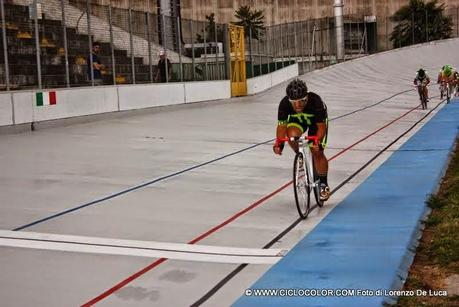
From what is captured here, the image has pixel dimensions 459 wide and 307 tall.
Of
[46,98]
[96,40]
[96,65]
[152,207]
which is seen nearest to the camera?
[152,207]

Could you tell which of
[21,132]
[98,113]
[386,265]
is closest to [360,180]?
[386,265]

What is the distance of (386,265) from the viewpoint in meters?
5.47

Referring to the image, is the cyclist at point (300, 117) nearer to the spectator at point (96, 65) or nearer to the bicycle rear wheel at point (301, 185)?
the bicycle rear wheel at point (301, 185)

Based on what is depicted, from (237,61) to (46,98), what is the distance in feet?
50.4

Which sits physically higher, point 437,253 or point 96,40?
point 96,40

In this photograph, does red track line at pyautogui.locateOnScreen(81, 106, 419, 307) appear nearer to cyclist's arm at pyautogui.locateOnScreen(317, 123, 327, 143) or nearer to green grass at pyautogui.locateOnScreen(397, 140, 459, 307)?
cyclist's arm at pyautogui.locateOnScreen(317, 123, 327, 143)

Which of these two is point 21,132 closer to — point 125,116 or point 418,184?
point 125,116

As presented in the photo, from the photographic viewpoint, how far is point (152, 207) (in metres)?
7.92

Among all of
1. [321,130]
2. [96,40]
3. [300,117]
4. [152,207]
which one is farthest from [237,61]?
[321,130]

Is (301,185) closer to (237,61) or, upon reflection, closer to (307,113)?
(307,113)

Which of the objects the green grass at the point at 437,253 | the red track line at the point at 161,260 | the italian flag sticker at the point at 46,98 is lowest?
the green grass at the point at 437,253

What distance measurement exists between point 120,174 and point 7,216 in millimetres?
2929

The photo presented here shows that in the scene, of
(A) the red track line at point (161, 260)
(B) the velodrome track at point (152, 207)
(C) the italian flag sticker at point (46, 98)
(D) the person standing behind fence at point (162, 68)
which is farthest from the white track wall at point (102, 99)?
(A) the red track line at point (161, 260)

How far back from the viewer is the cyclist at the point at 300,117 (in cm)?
710
